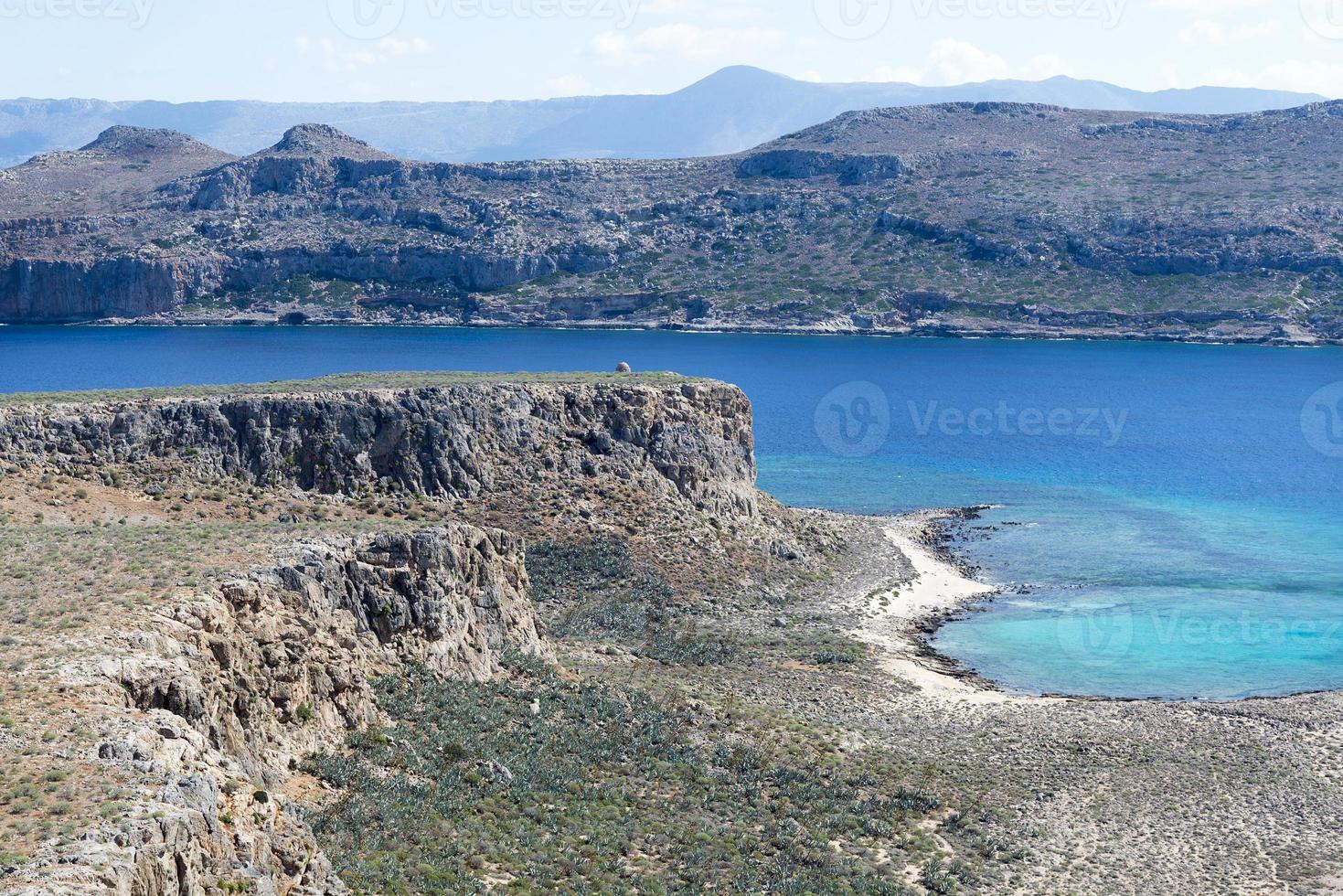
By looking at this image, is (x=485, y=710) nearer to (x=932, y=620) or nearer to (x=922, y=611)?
(x=932, y=620)

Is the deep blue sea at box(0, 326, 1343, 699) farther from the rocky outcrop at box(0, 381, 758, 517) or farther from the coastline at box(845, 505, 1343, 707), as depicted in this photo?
the rocky outcrop at box(0, 381, 758, 517)

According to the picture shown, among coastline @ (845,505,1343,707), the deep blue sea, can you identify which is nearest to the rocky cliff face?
coastline @ (845,505,1343,707)

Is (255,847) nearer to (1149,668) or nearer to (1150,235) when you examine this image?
(1149,668)

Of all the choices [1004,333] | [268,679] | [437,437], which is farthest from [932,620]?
[1004,333]

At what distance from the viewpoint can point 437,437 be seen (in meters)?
58.1

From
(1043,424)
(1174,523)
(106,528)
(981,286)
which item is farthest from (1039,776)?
(981,286)

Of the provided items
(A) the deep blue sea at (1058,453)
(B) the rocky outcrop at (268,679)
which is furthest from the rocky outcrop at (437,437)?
(B) the rocky outcrop at (268,679)

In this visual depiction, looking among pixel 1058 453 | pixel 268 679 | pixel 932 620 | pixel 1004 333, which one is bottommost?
pixel 932 620

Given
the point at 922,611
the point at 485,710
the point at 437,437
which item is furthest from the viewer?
the point at 922,611

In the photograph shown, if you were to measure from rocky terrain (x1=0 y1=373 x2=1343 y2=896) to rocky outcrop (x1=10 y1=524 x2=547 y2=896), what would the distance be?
0.26 feet

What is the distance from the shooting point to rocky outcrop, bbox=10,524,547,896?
19.3 metres

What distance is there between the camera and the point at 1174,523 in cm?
7906

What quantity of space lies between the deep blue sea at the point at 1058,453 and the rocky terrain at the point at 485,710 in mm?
7218

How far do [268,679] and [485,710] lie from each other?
7093mm
